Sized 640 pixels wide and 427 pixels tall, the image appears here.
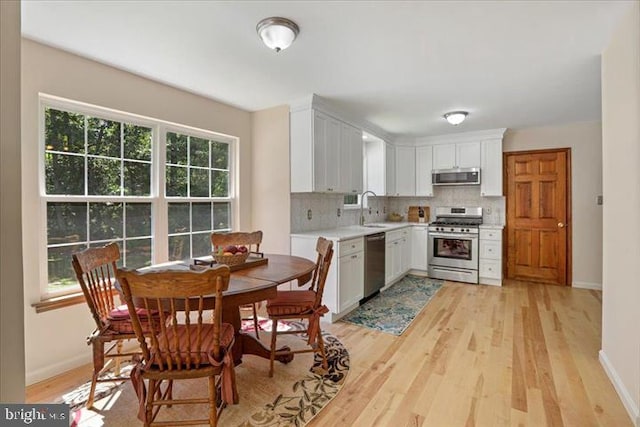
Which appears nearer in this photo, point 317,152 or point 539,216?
point 317,152

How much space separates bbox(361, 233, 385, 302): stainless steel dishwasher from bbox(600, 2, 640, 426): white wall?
7.20 ft

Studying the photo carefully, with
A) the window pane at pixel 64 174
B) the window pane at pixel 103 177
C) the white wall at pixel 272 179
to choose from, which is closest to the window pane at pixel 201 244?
the white wall at pixel 272 179

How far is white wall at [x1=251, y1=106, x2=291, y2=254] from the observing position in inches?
148

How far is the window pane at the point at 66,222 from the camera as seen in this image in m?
2.40

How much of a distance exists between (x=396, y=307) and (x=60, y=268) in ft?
11.0

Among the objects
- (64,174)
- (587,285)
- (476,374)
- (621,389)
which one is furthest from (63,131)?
(587,285)

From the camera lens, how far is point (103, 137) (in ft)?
8.93

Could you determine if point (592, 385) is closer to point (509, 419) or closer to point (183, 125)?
point (509, 419)

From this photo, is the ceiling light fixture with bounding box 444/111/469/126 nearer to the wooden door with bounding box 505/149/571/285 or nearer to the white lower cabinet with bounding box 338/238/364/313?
the wooden door with bounding box 505/149/571/285

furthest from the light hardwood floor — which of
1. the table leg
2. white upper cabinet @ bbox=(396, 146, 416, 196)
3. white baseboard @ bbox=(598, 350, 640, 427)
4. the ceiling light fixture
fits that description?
white upper cabinet @ bbox=(396, 146, 416, 196)

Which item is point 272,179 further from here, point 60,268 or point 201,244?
point 60,268

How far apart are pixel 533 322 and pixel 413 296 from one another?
4.46 ft

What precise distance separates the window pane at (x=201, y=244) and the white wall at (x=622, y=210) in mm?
3606

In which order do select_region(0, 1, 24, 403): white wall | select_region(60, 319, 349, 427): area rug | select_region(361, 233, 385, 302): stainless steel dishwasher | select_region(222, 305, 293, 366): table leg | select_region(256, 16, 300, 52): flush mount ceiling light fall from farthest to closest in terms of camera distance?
select_region(361, 233, 385, 302): stainless steel dishwasher → select_region(222, 305, 293, 366): table leg → select_region(256, 16, 300, 52): flush mount ceiling light → select_region(60, 319, 349, 427): area rug → select_region(0, 1, 24, 403): white wall
